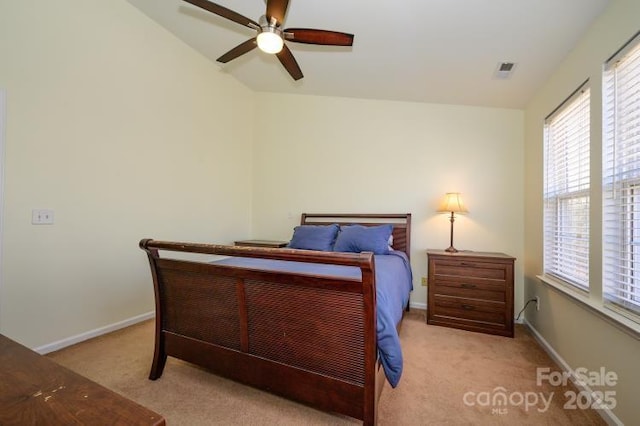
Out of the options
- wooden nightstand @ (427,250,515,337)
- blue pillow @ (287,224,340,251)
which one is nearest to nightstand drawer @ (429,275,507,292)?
wooden nightstand @ (427,250,515,337)

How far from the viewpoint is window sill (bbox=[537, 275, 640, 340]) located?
1.39 m

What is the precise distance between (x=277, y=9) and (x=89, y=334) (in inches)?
121

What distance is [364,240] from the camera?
304 cm

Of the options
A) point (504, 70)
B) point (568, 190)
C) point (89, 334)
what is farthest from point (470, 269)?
point (89, 334)

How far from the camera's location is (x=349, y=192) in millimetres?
3830

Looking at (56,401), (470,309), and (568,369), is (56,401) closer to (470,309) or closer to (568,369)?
(568,369)

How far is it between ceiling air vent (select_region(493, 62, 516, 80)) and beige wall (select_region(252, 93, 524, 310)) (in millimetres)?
731

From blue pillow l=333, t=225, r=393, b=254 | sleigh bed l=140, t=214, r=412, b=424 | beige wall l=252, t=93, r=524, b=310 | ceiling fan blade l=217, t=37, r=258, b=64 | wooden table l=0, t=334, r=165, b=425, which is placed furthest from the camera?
beige wall l=252, t=93, r=524, b=310

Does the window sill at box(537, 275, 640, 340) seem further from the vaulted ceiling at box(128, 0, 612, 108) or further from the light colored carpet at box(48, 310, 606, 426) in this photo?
the vaulted ceiling at box(128, 0, 612, 108)

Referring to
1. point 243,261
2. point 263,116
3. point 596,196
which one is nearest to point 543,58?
point 596,196

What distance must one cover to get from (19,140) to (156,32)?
1757 millimetres

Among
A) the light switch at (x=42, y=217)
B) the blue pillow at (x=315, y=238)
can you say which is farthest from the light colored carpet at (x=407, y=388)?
the blue pillow at (x=315, y=238)

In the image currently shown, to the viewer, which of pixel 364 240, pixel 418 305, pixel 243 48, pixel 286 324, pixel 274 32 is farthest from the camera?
pixel 418 305

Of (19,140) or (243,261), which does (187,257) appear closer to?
(243,261)
